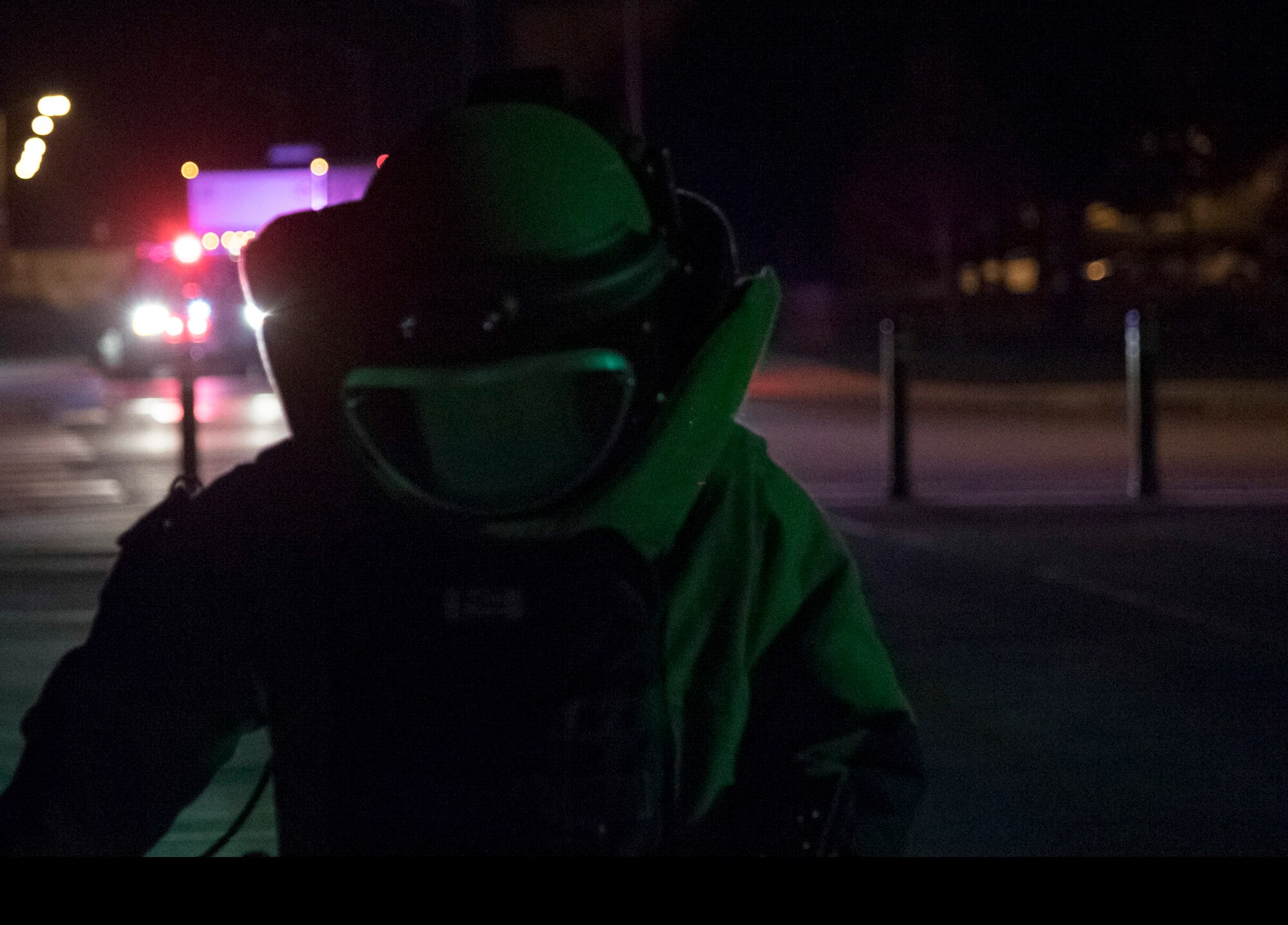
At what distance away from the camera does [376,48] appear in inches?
293

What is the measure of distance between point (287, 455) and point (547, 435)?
27 centimetres

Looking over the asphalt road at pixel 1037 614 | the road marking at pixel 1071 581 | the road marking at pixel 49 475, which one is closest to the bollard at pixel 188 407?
the asphalt road at pixel 1037 614

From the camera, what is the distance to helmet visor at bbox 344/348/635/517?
1.68 meters

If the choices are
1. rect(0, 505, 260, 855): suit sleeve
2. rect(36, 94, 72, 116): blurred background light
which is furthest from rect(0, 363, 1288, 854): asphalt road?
rect(0, 505, 260, 855): suit sleeve

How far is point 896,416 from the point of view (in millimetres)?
13789

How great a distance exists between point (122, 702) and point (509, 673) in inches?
13.8

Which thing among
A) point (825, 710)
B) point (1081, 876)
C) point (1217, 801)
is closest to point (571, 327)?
point (825, 710)

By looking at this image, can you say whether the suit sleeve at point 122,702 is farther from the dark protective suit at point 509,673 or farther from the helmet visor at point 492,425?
the helmet visor at point 492,425

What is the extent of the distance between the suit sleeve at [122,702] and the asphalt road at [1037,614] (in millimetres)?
3441

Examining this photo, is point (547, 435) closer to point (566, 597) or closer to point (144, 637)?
point (566, 597)

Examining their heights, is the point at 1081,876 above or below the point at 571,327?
below

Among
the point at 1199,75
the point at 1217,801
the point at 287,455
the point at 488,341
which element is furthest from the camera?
the point at 1199,75

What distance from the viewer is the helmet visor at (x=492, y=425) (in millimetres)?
1681

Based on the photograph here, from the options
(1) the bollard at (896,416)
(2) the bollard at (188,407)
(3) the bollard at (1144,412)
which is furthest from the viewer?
(1) the bollard at (896,416)
